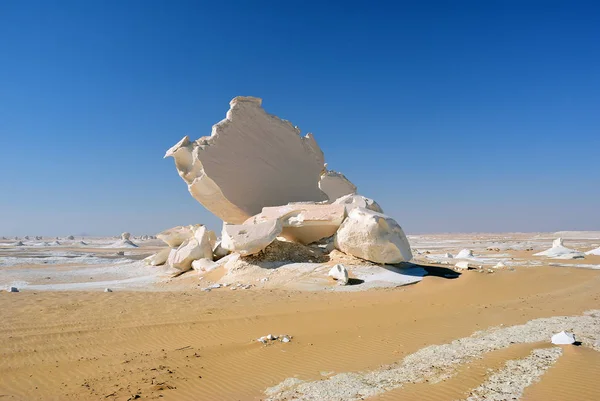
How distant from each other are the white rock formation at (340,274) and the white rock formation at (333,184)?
8.11 m

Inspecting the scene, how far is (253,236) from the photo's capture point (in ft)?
39.2

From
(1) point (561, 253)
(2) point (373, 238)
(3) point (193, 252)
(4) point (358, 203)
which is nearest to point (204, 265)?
(3) point (193, 252)

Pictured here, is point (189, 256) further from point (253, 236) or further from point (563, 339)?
point (563, 339)

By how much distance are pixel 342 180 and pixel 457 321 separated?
12.5m

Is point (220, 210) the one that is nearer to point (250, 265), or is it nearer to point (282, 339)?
point (250, 265)

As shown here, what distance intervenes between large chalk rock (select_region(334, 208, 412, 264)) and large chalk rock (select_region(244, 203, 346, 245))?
77 centimetres

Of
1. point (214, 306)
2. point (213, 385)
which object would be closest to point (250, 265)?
point (214, 306)

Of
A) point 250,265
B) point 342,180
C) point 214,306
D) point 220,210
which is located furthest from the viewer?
point 342,180

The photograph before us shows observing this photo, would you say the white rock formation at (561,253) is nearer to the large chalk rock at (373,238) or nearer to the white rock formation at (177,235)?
the large chalk rock at (373,238)

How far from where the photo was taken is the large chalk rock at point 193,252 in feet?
45.5

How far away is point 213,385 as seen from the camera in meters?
4.36

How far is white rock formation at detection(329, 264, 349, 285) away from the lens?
34.3ft

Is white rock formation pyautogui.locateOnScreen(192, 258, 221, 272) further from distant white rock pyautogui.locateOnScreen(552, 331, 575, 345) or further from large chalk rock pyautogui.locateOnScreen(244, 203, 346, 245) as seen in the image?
distant white rock pyautogui.locateOnScreen(552, 331, 575, 345)

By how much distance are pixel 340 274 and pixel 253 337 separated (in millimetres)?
4778
